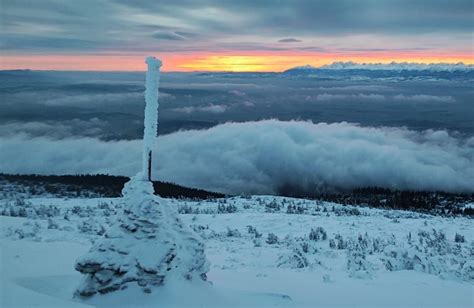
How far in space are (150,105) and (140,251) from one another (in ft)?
7.84

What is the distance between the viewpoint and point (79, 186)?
45.0 meters

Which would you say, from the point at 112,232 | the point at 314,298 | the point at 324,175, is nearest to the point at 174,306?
the point at 112,232

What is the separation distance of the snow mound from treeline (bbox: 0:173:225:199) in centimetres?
2984

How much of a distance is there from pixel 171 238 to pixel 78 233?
7.55 meters

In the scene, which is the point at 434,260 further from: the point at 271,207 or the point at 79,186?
the point at 79,186

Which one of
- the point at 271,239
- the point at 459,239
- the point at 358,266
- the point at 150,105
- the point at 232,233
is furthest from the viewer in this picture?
the point at 459,239

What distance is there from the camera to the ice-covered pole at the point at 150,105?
711 cm

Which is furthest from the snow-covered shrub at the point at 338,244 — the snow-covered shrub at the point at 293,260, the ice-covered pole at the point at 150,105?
the ice-covered pole at the point at 150,105

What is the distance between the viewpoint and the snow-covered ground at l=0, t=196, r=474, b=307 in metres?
7.04

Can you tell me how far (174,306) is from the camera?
258 inches

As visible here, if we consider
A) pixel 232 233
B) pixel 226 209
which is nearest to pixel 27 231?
pixel 232 233

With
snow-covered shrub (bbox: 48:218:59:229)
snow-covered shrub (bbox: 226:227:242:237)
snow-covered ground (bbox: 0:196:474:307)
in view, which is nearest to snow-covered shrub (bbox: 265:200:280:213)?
snow-covered ground (bbox: 0:196:474:307)

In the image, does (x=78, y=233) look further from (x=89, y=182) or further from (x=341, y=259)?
(x=89, y=182)

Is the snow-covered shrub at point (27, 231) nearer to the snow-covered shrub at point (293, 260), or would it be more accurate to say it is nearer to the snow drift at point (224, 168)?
the snow-covered shrub at point (293, 260)
